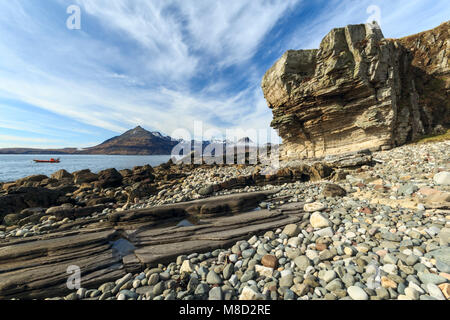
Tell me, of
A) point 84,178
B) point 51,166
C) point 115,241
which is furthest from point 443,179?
point 51,166

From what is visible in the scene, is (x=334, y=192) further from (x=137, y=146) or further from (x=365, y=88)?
(x=137, y=146)

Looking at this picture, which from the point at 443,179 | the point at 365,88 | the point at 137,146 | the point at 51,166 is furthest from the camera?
the point at 137,146

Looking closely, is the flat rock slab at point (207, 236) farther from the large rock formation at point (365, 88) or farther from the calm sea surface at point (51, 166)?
the calm sea surface at point (51, 166)

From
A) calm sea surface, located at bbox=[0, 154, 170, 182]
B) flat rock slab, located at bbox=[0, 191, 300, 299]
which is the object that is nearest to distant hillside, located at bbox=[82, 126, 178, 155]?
calm sea surface, located at bbox=[0, 154, 170, 182]

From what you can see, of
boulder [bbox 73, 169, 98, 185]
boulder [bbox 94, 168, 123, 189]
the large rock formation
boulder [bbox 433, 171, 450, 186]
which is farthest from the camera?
the large rock formation

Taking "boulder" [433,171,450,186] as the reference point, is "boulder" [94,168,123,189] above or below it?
below

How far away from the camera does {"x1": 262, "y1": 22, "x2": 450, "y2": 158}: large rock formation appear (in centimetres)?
1630

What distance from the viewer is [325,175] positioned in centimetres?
1054

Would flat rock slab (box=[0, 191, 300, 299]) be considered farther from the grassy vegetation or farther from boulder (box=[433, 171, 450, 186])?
the grassy vegetation

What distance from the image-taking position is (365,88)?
653 inches
